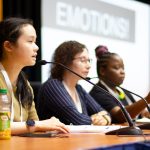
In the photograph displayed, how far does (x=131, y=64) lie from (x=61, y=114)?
2.72 m

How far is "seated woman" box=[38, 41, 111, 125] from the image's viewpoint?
2.61m

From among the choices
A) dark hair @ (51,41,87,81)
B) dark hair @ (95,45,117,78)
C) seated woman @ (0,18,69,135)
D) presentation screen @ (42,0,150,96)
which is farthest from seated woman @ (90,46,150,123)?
seated woman @ (0,18,69,135)

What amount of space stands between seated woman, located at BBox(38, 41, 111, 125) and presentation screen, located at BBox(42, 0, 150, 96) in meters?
1.12

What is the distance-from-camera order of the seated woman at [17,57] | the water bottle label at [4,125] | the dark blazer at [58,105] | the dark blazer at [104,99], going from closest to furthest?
1. the water bottle label at [4,125]
2. the seated woman at [17,57]
3. the dark blazer at [58,105]
4. the dark blazer at [104,99]

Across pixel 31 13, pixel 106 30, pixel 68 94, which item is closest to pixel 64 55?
pixel 68 94

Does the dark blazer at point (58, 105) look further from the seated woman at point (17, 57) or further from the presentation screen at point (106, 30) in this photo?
the presentation screen at point (106, 30)

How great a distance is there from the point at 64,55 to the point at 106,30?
210 cm

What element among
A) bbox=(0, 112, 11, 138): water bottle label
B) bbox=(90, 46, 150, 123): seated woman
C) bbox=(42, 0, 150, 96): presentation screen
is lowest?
bbox=(0, 112, 11, 138): water bottle label

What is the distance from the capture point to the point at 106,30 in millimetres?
4828

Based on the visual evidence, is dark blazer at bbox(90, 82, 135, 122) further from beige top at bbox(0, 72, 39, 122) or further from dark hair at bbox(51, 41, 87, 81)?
beige top at bbox(0, 72, 39, 122)

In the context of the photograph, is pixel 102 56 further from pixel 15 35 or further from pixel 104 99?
pixel 15 35

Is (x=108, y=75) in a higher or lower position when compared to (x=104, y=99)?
higher

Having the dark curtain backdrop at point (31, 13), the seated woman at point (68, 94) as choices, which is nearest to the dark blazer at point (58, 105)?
the seated woman at point (68, 94)

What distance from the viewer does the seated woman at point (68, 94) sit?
103 inches
